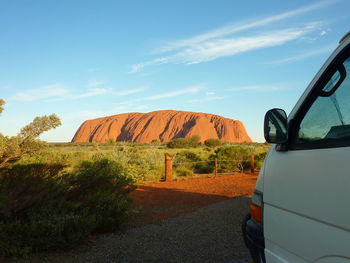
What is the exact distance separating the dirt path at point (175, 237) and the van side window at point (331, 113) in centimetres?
307

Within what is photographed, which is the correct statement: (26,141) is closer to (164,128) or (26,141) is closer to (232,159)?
(232,159)

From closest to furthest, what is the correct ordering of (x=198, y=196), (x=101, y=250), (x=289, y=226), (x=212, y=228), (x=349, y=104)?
(x=349, y=104) → (x=289, y=226) → (x=101, y=250) → (x=212, y=228) → (x=198, y=196)

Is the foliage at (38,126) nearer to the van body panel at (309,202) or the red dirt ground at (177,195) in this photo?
the red dirt ground at (177,195)

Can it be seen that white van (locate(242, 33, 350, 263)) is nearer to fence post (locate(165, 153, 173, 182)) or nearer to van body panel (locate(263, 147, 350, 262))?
van body panel (locate(263, 147, 350, 262))

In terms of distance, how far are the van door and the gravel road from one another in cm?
275

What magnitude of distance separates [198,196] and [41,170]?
5.54 meters

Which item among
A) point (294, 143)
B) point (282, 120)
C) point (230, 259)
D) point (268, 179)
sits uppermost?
point (282, 120)

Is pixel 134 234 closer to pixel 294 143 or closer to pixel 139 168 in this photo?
pixel 294 143

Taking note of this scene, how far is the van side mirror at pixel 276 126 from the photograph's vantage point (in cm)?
198

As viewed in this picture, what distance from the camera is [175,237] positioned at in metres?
5.64

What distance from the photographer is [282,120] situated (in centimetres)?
200

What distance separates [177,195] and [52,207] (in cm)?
A: 533

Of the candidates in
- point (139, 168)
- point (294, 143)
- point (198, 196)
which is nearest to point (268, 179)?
point (294, 143)

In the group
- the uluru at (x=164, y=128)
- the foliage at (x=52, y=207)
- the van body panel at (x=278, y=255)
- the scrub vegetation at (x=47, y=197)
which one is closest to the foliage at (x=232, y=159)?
the scrub vegetation at (x=47, y=197)
